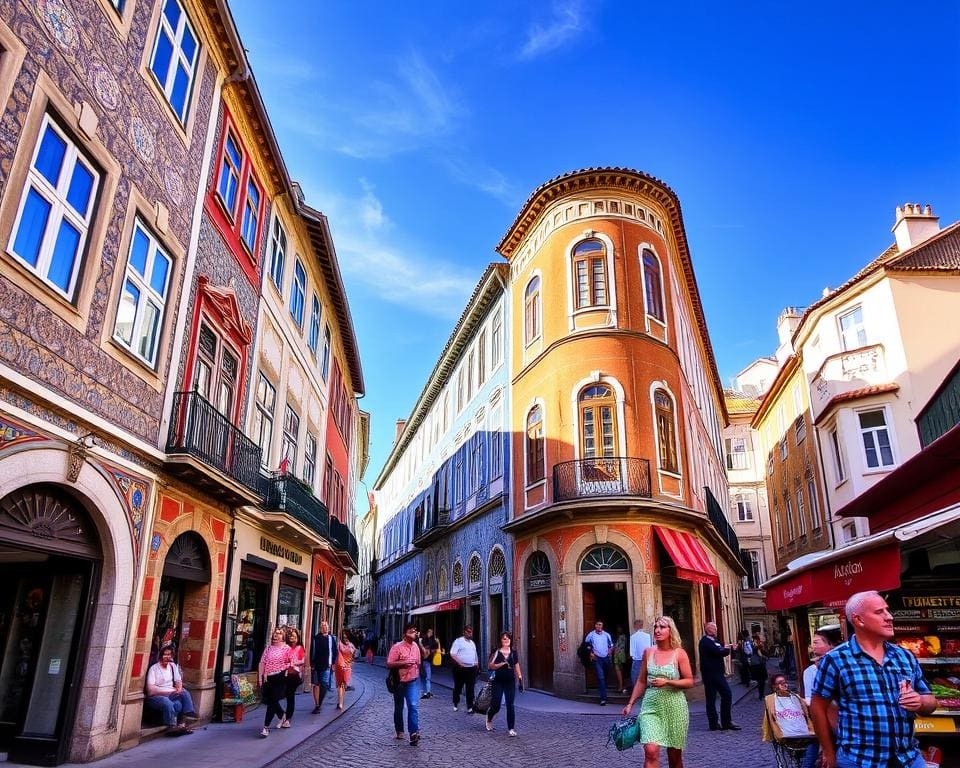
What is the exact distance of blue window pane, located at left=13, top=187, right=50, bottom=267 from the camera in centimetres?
701

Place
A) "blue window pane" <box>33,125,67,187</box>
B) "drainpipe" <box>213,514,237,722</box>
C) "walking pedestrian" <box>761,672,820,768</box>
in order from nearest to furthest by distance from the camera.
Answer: "walking pedestrian" <box>761,672,820,768</box>
"blue window pane" <box>33,125,67,187</box>
"drainpipe" <box>213,514,237,722</box>

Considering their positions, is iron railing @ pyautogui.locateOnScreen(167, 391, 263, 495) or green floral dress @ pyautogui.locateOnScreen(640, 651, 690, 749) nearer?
green floral dress @ pyautogui.locateOnScreen(640, 651, 690, 749)

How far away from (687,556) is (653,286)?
8.12 metres

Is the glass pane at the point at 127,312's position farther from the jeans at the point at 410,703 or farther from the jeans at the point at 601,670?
the jeans at the point at 601,670

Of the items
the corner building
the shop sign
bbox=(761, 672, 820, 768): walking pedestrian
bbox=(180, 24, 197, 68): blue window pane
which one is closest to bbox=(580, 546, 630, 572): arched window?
the corner building

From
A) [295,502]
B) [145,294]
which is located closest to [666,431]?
[295,502]

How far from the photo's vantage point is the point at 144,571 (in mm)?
9320

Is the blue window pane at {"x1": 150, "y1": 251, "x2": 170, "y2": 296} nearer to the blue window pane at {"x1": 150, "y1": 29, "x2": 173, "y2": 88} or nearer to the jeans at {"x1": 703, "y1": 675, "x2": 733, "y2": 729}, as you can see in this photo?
the blue window pane at {"x1": 150, "y1": 29, "x2": 173, "y2": 88}

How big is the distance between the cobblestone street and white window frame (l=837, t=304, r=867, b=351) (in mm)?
15045

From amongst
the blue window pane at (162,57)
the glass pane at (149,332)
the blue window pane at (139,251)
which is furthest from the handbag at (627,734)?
the blue window pane at (162,57)

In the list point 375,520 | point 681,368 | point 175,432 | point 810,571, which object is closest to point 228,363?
point 175,432

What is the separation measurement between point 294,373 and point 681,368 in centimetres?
1169

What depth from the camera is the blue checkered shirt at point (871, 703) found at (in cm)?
348

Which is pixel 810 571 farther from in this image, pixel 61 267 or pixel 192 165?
pixel 192 165
